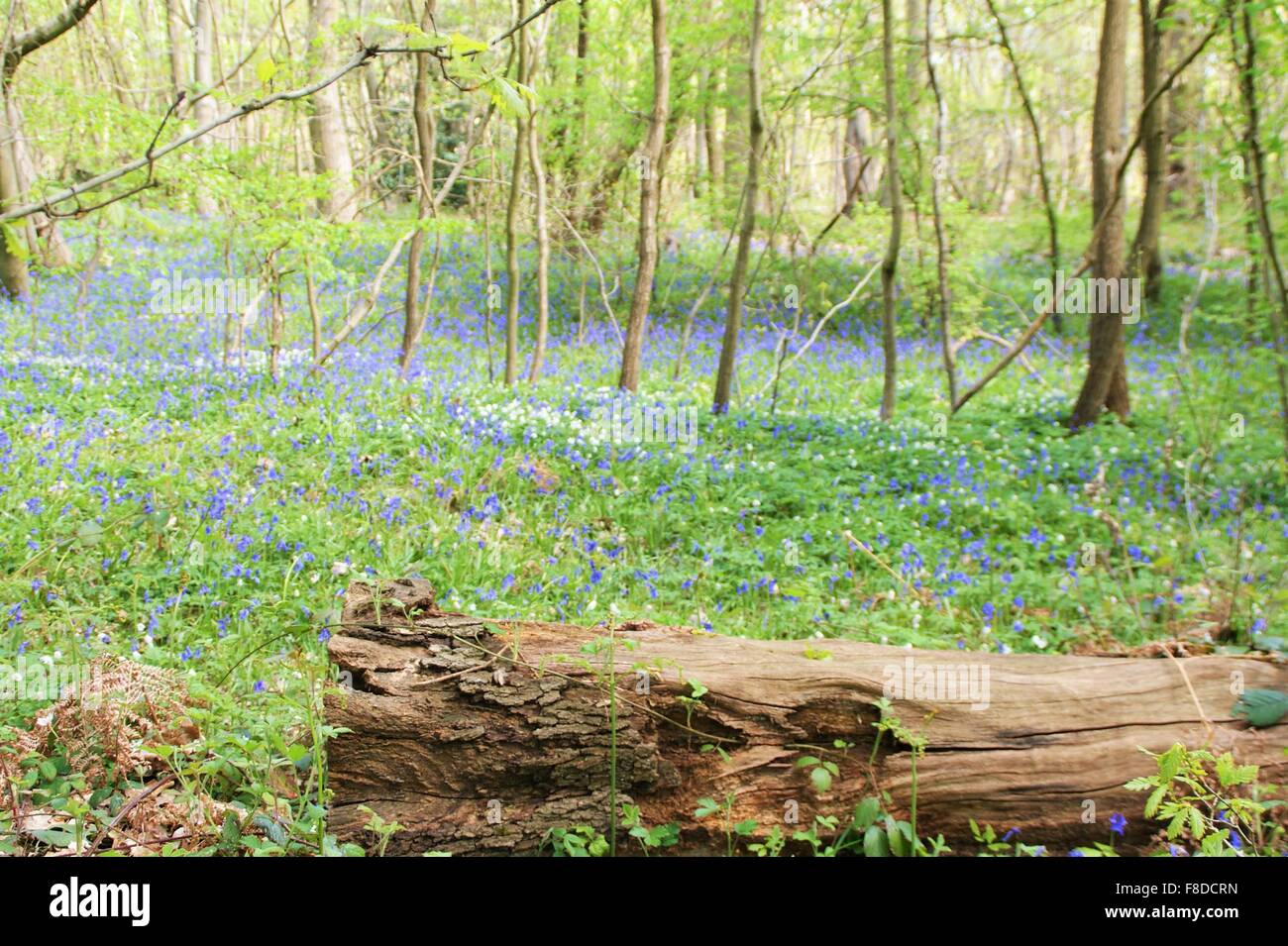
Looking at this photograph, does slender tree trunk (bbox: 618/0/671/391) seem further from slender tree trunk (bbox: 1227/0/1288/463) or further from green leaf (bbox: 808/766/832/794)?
green leaf (bbox: 808/766/832/794)

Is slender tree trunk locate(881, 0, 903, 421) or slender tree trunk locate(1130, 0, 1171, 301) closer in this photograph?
slender tree trunk locate(1130, 0, 1171, 301)

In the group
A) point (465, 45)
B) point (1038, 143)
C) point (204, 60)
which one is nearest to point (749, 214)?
point (1038, 143)

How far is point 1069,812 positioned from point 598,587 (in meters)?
2.68

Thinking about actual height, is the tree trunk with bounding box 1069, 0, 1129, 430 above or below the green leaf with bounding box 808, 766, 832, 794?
above

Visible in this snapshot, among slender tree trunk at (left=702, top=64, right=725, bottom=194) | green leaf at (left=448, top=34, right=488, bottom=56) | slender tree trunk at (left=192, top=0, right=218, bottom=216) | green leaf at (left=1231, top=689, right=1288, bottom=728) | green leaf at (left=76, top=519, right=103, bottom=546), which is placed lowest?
green leaf at (left=1231, top=689, right=1288, bottom=728)

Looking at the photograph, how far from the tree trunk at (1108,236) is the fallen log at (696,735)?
5.90 meters

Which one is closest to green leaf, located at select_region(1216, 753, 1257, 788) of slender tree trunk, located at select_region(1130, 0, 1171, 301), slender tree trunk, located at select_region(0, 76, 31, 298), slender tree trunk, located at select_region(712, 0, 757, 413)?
slender tree trunk, located at select_region(1130, 0, 1171, 301)

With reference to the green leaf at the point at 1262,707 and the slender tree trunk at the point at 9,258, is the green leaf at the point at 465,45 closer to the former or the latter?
the green leaf at the point at 1262,707

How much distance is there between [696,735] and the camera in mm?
2746

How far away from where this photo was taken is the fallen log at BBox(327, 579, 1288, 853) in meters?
2.55

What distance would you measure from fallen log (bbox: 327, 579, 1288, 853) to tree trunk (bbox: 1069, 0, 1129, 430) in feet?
19.4

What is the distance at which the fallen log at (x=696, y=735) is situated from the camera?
2.55 m
